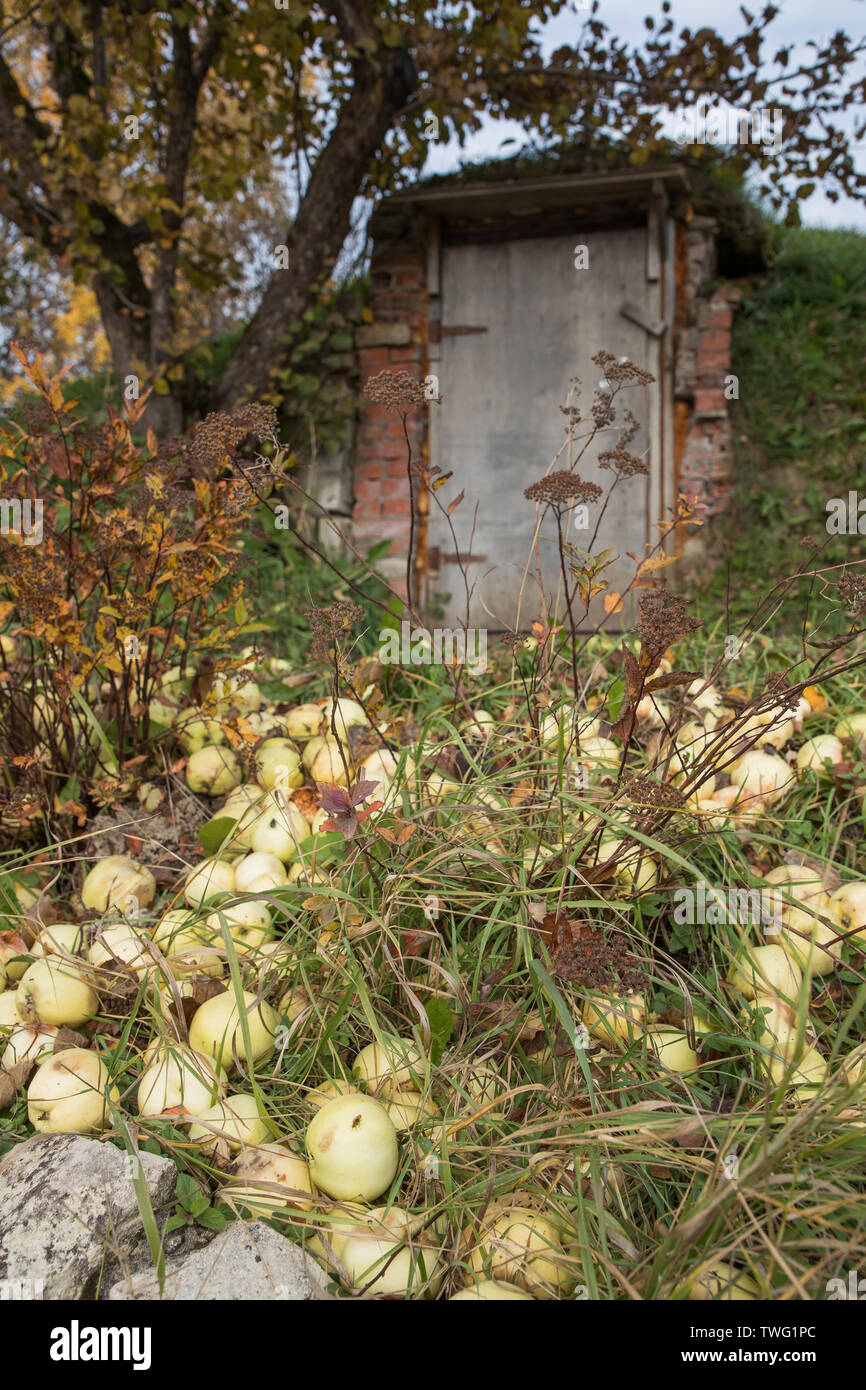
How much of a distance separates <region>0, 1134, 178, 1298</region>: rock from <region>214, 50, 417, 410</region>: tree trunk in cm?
386

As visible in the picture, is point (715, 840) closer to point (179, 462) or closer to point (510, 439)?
point (179, 462)

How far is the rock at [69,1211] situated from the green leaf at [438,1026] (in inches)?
16.3

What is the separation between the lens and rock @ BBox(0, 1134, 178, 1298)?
1221 mm

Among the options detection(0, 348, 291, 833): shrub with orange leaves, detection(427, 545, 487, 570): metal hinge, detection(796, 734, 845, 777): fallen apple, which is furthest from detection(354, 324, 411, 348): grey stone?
detection(796, 734, 845, 777): fallen apple

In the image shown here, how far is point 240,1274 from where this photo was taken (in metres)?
1.16

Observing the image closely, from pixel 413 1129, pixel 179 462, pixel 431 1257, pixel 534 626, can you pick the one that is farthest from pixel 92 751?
pixel 431 1257

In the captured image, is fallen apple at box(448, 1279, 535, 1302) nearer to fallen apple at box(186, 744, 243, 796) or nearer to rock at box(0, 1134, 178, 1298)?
rock at box(0, 1134, 178, 1298)

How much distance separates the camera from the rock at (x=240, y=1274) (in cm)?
115

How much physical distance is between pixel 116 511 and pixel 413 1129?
4.22ft

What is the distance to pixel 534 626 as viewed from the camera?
1.87 m

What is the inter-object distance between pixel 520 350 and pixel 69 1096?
14.8ft

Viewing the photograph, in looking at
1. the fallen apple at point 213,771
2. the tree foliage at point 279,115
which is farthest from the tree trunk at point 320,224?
the fallen apple at point 213,771

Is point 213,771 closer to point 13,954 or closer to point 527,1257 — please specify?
point 13,954
